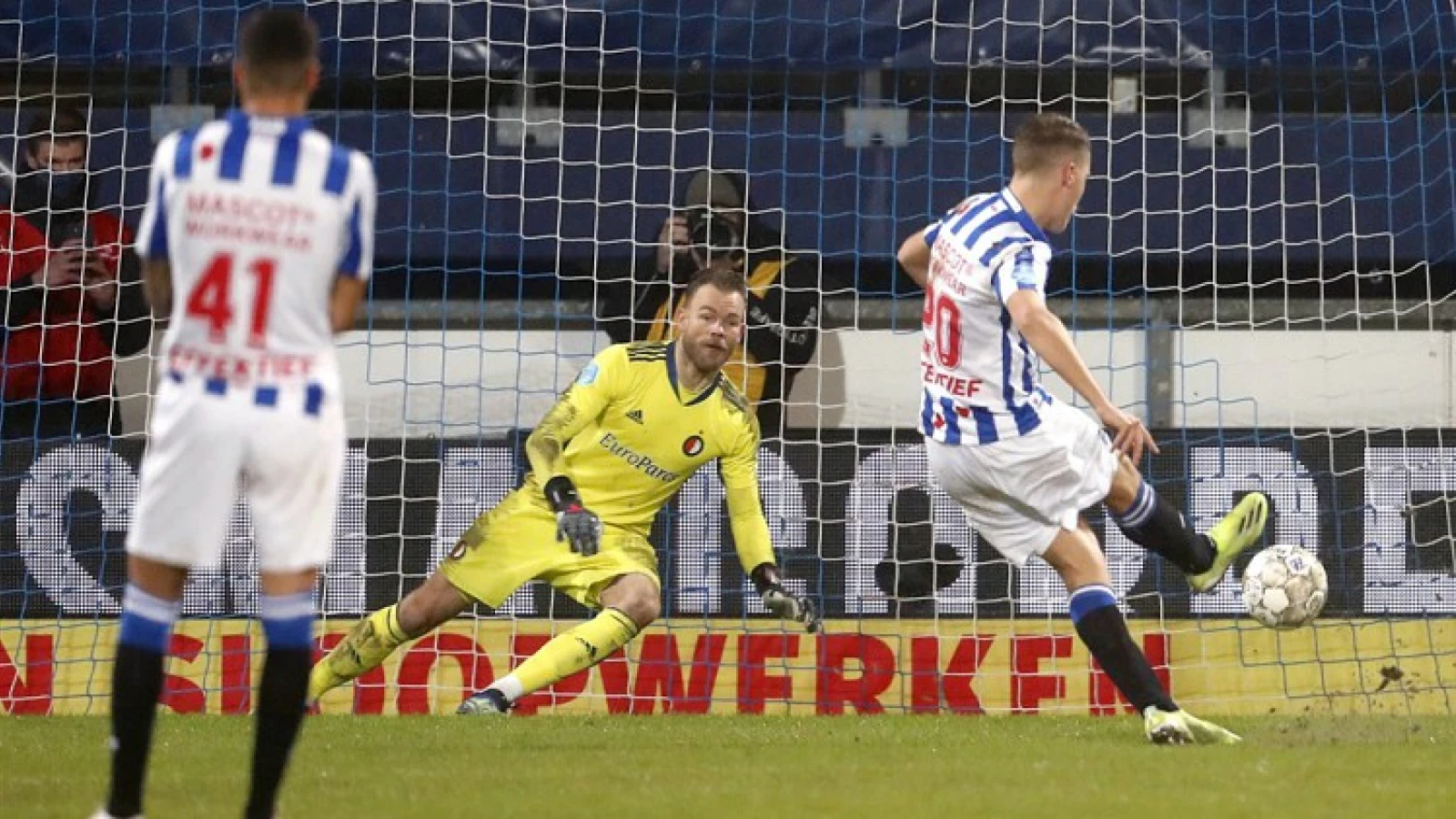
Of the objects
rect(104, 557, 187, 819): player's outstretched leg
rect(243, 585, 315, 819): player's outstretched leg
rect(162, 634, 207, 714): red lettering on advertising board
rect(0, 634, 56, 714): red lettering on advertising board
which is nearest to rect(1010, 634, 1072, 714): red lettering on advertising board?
rect(162, 634, 207, 714): red lettering on advertising board

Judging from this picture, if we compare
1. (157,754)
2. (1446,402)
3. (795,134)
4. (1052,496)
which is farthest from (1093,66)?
(157,754)

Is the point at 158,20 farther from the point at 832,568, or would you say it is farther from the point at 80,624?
the point at 832,568

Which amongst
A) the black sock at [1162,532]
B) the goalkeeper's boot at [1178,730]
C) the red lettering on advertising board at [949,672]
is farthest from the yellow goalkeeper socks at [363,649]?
the goalkeeper's boot at [1178,730]

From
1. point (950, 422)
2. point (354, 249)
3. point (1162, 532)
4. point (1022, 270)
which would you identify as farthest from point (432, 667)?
point (354, 249)

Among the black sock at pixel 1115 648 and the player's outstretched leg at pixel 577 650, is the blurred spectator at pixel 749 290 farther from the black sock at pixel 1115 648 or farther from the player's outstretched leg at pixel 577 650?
the black sock at pixel 1115 648

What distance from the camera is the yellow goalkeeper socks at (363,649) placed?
26.3ft

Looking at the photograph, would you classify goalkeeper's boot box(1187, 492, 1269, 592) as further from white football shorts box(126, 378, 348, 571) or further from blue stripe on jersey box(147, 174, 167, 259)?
blue stripe on jersey box(147, 174, 167, 259)

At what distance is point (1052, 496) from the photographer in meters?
6.70

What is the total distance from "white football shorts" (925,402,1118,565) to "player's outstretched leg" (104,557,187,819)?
293 centimetres

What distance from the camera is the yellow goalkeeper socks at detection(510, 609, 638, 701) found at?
775cm

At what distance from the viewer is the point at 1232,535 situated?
23.6 ft

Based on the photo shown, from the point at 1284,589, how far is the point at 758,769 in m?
2.31

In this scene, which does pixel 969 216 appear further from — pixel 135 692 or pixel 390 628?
pixel 135 692

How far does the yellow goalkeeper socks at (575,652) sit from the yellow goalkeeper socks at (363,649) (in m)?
0.50
